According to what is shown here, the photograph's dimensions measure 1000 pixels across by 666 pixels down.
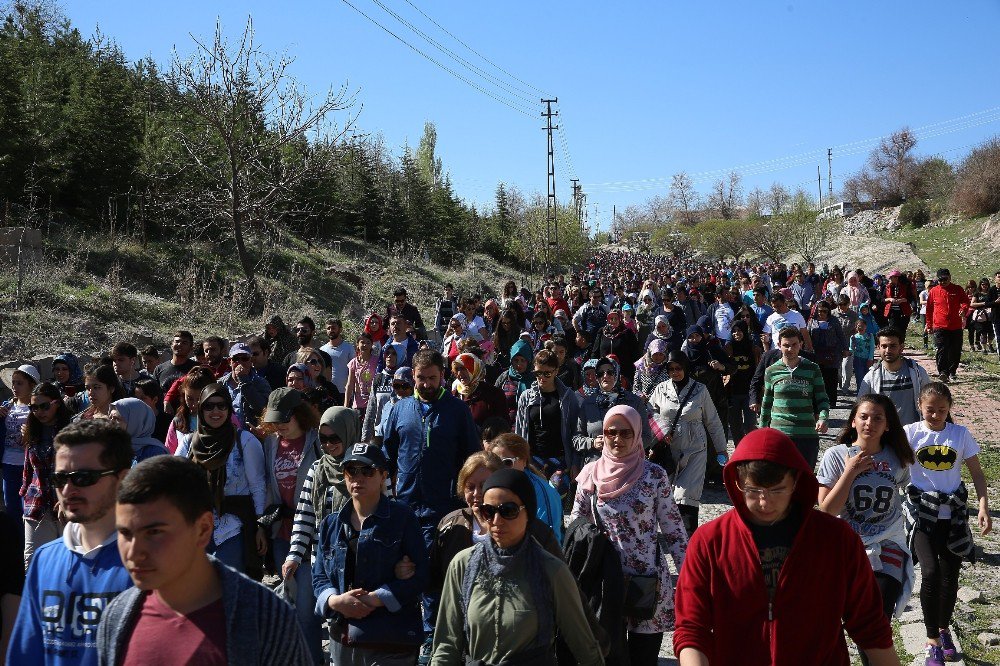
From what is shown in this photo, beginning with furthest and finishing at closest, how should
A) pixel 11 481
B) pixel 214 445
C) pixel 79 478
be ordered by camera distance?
pixel 11 481, pixel 214 445, pixel 79 478

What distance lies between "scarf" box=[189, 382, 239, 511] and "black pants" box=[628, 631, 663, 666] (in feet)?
8.34

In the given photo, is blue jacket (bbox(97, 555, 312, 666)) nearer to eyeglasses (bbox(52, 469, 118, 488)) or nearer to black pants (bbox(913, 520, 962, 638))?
eyeglasses (bbox(52, 469, 118, 488))

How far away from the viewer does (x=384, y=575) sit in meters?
3.97

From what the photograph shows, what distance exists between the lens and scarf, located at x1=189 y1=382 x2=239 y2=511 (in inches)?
211

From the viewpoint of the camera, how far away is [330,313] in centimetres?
2497

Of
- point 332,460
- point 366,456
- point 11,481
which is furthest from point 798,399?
point 11,481

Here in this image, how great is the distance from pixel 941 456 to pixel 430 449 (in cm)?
320

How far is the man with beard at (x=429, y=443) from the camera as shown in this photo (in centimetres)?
572

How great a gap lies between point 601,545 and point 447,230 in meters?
42.7

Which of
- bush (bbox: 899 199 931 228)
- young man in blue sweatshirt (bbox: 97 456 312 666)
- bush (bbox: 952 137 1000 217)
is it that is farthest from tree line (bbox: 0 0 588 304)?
bush (bbox: 899 199 931 228)

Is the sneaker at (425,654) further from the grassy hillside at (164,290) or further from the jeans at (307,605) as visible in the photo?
the grassy hillside at (164,290)

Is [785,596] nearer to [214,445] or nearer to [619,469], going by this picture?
[619,469]

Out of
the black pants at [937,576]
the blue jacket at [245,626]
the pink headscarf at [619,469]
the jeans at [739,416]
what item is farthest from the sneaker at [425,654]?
the jeans at [739,416]

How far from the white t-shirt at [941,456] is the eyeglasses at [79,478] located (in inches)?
182
